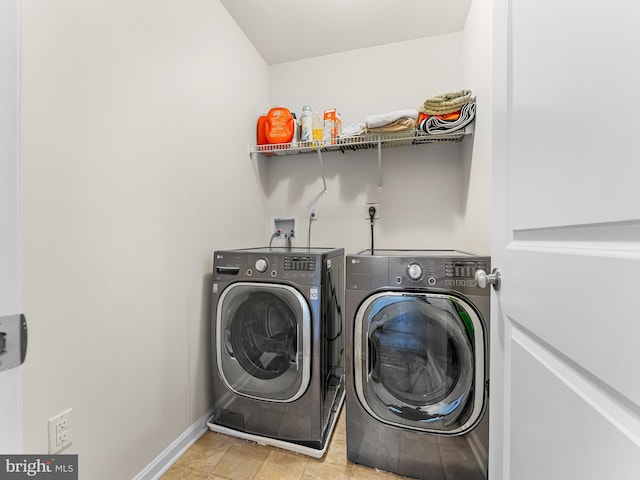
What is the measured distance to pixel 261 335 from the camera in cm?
156

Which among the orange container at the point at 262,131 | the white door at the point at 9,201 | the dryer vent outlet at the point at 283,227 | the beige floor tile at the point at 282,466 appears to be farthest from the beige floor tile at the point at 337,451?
the orange container at the point at 262,131

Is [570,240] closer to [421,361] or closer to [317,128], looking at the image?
[421,361]

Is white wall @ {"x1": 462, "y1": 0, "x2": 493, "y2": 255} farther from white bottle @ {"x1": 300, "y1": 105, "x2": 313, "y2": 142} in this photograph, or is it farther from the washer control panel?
white bottle @ {"x1": 300, "y1": 105, "x2": 313, "y2": 142}

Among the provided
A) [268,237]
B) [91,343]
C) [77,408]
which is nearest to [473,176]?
[268,237]

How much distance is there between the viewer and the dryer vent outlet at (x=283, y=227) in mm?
2377

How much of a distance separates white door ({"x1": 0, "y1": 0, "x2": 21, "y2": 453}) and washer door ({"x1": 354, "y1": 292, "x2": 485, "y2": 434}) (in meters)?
1.16

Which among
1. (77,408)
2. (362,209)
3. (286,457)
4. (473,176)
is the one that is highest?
A: (473,176)

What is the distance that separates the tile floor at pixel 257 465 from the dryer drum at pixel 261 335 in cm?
37

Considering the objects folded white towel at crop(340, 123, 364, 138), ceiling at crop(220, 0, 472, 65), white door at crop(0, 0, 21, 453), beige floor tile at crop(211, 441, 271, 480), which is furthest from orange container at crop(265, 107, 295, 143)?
beige floor tile at crop(211, 441, 271, 480)

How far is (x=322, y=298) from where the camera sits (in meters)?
1.47

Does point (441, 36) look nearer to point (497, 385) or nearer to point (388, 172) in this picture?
point (388, 172)

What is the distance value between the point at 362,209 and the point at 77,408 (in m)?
1.93

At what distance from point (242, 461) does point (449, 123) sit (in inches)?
86.1

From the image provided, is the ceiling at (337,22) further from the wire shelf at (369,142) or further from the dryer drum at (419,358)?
the dryer drum at (419,358)
